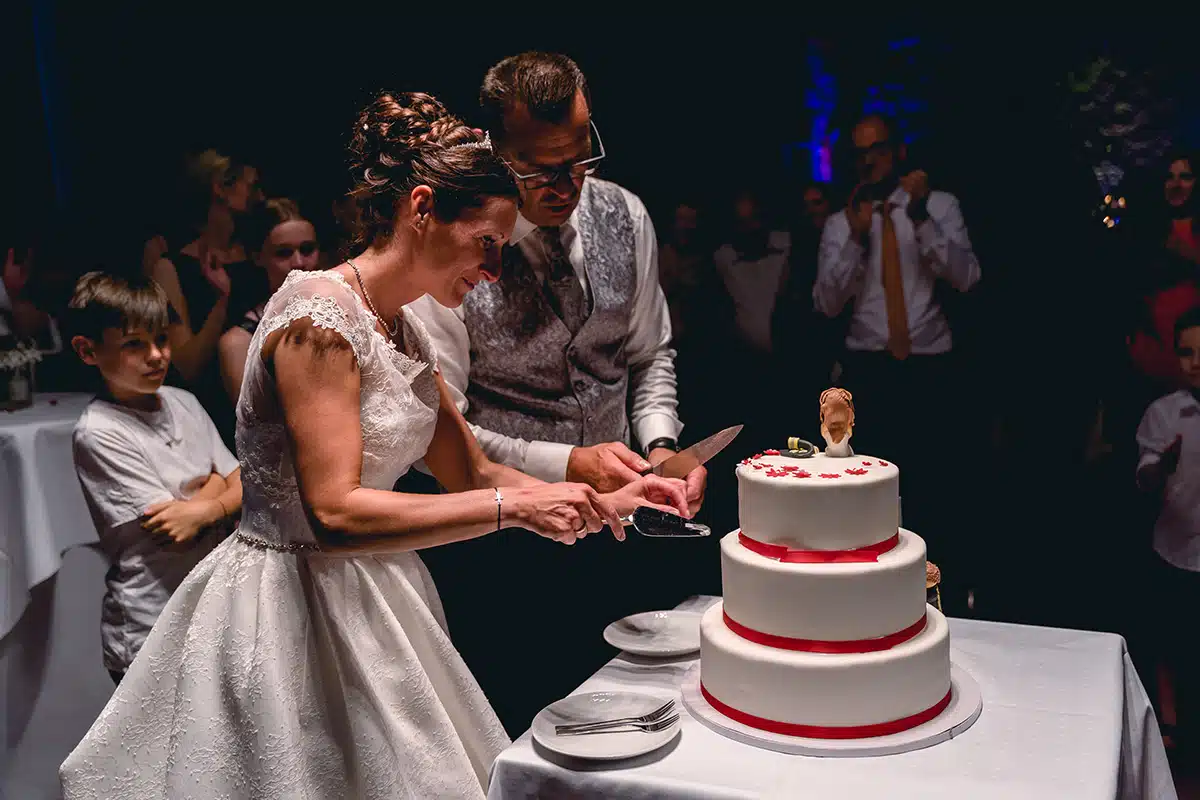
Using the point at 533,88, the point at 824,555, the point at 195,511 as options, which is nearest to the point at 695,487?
the point at 824,555

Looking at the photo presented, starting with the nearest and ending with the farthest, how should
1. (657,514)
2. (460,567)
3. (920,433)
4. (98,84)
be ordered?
(657,514) < (460,567) < (98,84) < (920,433)

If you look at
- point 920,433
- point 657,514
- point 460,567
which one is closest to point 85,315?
point 460,567

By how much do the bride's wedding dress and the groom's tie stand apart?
729 mm

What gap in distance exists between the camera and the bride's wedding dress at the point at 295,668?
1.66m

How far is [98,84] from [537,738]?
8.72ft

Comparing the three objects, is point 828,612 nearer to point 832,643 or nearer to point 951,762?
point 832,643

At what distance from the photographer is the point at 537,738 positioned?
155 cm

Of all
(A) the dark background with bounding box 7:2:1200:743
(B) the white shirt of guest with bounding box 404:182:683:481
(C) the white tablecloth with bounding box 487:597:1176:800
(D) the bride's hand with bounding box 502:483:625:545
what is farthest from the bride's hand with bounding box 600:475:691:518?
(A) the dark background with bounding box 7:2:1200:743

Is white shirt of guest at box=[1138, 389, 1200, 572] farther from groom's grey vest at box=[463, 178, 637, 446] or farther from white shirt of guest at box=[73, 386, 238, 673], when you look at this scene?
white shirt of guest at box=[73, 386, 238, 673]

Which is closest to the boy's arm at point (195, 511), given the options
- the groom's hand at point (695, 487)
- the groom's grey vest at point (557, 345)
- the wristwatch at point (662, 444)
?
the groom's grey vest at point (557, 345)

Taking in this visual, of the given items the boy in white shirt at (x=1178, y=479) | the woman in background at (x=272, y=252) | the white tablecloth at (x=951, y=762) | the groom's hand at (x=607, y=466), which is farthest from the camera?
the woman in background at (x=272, y=252)

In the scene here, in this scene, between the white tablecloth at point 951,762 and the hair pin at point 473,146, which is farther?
the hair pin at point 473,146

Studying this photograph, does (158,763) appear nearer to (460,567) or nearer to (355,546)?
(355,546)

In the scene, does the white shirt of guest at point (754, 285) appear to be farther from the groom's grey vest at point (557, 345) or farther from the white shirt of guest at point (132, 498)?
the white shirt of guest at point (132, 498)
